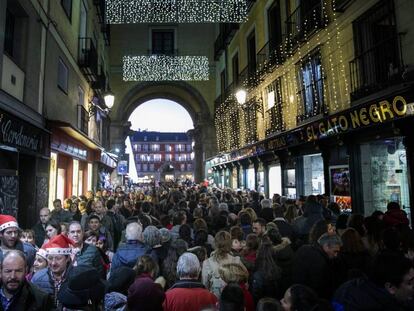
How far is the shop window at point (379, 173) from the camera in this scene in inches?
364

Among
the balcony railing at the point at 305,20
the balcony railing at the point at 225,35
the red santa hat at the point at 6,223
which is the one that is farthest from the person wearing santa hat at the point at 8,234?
the balcony railing at the point at 225,35

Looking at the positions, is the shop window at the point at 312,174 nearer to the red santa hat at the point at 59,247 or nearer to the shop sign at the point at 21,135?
the shop sign at the point at 21,135

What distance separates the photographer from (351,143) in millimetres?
9836

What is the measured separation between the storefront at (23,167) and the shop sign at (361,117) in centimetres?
759

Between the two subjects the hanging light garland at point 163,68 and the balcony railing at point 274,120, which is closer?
the balcony railing at point 274,120

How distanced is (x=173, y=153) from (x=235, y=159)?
260 feet

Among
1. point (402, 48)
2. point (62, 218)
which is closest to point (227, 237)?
point (62, 218)

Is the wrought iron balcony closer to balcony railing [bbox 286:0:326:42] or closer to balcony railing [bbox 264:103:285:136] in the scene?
balcony railing [bbox 286:0:326:42]

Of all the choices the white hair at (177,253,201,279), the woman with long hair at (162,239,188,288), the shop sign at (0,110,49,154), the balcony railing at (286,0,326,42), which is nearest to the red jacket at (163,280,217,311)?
the white hair at (177,253,201,279)

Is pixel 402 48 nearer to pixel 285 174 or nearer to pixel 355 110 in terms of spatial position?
pixel 355 110

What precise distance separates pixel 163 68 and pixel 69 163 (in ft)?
54.9

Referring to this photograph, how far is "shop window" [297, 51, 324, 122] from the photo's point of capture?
12.2 meters

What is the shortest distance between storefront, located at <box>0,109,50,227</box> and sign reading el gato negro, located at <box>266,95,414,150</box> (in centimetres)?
760

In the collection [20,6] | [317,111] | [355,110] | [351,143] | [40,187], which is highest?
[20,6]
